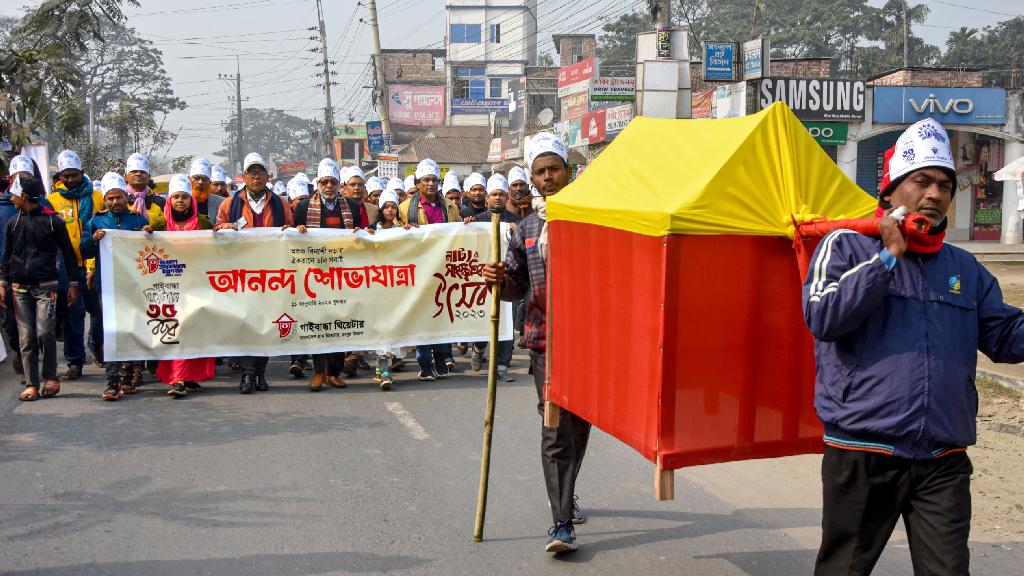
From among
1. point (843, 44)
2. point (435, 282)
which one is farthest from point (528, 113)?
point (435, 282)

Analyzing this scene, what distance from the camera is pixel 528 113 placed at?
55.4m

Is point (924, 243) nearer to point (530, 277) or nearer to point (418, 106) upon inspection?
point (530, 277)

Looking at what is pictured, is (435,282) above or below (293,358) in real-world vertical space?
above

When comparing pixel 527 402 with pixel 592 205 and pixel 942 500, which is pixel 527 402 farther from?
pixel 942 500

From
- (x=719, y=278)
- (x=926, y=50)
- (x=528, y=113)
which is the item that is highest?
(x=926, y=50)

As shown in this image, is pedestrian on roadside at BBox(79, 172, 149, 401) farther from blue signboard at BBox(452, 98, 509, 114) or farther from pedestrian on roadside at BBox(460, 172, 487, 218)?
blue signboard at BBox(452, 98, 509, 114)

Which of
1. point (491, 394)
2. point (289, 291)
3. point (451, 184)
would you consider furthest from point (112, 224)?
point (491, 394)

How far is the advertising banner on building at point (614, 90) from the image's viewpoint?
2406 cm

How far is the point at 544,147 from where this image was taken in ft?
17.2

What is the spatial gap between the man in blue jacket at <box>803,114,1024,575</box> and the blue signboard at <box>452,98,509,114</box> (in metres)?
66.4

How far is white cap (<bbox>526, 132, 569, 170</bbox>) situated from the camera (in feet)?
17.1

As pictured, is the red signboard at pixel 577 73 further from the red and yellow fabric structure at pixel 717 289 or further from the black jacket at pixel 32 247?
the red and yellow fabric structure at pixel 717 289

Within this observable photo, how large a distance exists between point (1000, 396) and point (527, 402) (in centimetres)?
418

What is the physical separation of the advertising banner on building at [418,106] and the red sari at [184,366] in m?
60.0
